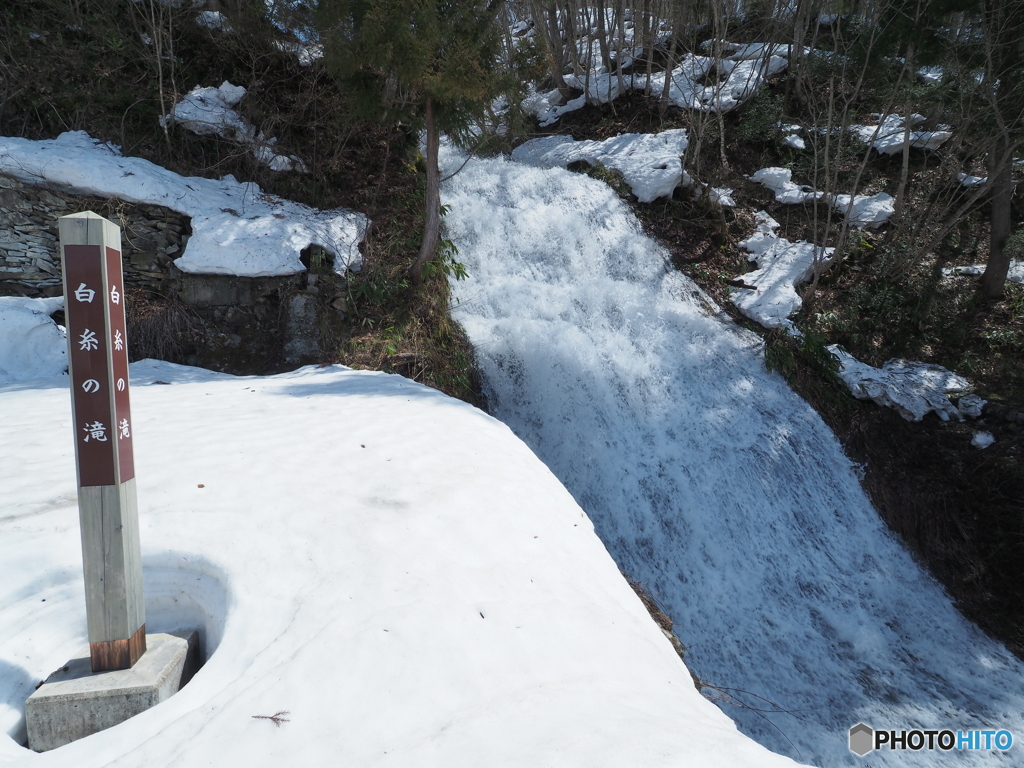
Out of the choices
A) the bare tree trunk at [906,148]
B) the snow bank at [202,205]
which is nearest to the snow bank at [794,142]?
the bare tree trunk at [906,148]

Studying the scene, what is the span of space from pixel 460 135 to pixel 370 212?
193 centimetres

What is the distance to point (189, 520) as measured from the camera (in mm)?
2984

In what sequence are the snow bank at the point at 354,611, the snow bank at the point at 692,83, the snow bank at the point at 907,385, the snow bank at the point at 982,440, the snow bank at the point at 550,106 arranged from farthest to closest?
the snow bank at the point at 550,106
the snow bank at the point at 692,83
the snow bank at the point at 907,385
the snow bank at the point at 982,440
the snow bank at the point at 354,611

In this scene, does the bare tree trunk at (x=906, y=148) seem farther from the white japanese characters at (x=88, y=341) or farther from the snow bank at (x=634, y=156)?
the white japanese characters at (x=88, y=341)

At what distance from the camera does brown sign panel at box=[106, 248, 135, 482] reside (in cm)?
215

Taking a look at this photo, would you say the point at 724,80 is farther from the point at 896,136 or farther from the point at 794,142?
the point at 896,136

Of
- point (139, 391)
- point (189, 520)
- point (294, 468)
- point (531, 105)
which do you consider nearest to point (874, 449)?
point (294, 468)

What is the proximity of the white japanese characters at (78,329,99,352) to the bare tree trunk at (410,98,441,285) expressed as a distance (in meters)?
6.17

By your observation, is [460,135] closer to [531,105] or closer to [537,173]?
[537,173]

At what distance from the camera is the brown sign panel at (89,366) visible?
6.79 ft

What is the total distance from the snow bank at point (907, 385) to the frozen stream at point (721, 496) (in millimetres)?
1163

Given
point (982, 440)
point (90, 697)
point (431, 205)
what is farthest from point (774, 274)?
point (90, 697)

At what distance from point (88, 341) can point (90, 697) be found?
4.29 feet

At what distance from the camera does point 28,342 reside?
20.0ft
